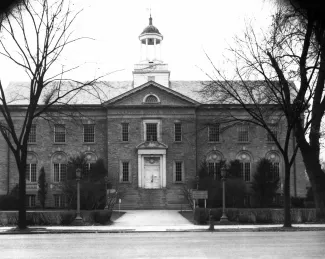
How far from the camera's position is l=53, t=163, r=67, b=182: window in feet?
163

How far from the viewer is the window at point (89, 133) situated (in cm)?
5025

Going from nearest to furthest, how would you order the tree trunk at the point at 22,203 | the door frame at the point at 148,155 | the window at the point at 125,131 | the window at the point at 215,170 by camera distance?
the tree trunk at the point at 22,203 → the window at the point at 215,170 → the door frame at the point at 148,155 → the window at the point at 125,131

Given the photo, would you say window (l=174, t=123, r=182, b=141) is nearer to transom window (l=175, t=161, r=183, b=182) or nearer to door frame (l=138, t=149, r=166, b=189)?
door frame (l=138, t=149, r=166, b=189)

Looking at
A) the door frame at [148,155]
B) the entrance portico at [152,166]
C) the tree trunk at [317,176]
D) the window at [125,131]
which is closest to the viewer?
the tree trunk at [317,176]

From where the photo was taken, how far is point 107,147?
4947 cm

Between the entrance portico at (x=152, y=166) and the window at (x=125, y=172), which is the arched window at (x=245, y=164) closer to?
the entrance portico at (x=152, y=166)

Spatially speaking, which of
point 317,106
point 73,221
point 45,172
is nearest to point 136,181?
point 45,172

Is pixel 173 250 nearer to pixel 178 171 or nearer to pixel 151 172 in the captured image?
pixel 151 172

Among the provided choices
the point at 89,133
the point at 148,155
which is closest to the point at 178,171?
the point at 148,155

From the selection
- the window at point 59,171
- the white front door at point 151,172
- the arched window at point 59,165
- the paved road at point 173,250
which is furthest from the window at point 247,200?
the paved road at point 173,250

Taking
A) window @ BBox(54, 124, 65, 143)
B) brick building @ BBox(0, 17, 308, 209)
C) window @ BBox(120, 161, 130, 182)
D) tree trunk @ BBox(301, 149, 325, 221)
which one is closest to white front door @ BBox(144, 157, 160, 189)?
brick building @ BBox(0, 17, 308, 209)

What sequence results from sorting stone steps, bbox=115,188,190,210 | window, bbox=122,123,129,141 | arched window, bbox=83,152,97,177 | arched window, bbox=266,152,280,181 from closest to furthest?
1. stone steps, bbox=115,188,190,210
2. window, bbox=122,123,129,141
3. arched window, bbox=83,152,97,177
4. arched window, bbox=266,152,280,181

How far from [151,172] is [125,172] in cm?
241

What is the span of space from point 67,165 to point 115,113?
6538mm
